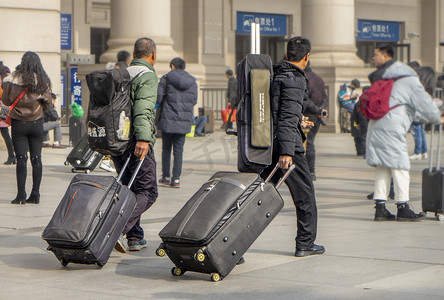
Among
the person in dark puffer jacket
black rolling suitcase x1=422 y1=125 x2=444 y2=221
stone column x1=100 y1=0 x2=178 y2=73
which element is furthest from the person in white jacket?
stone column x1=100 y1=0 x2=178 y2=73

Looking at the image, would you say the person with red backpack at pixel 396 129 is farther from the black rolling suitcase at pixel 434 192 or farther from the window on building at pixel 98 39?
the window on building at pixel 98 39

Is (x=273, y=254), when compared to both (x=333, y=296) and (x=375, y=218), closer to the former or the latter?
(x=333, y=296)

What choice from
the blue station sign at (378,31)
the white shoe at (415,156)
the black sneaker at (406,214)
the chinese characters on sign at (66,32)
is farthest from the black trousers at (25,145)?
the blue station sign at (378,31)

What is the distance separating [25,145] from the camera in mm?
10711

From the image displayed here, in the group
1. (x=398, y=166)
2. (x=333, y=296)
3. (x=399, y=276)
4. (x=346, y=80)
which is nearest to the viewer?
(x=333, y=296)

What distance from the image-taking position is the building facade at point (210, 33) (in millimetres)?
18672

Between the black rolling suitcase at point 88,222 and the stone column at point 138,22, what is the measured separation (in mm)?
16518

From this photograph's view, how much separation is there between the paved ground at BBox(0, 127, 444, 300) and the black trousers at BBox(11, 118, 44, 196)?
30 cm

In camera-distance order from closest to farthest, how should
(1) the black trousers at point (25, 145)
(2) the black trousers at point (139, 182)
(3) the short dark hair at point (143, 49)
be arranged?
(2) the black trousers at point (139, 182)
(3) the short dark hair at point (143, 49)
(1) the black trousers at point (25, 145)

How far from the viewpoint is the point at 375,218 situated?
976 cm

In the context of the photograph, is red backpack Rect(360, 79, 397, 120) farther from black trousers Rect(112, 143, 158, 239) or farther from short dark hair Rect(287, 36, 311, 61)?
black trousers Rect(112, 143, 158, 239)

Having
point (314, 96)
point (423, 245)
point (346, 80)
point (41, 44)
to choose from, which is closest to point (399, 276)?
point (423, 245)

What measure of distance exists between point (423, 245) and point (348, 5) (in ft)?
67.4

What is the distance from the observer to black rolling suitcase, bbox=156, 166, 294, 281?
6.35 meters
